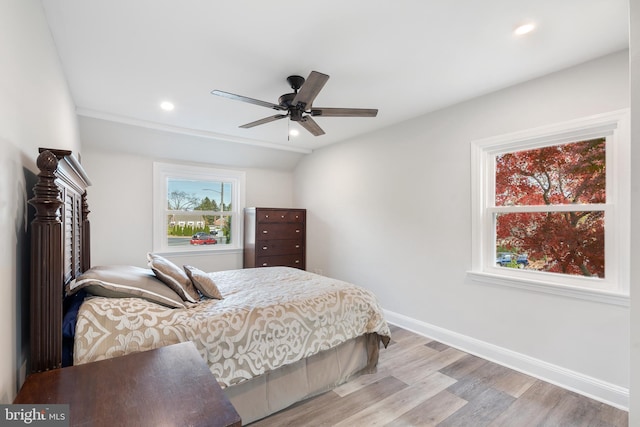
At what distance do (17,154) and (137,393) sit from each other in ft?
3.48

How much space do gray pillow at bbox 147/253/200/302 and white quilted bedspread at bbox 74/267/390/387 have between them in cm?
10

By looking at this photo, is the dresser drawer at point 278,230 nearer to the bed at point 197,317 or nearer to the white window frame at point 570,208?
the bed at point 197,317

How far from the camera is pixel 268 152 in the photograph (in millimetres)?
4898

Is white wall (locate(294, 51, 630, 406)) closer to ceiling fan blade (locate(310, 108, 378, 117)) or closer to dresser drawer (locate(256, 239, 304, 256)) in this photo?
dresser drawer (locate(256, 239, 304, 256))

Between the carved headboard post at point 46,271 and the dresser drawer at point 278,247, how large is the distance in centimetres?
340

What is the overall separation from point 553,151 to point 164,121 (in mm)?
4097

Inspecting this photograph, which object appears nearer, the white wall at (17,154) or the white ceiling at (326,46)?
the white wall at (17,154)

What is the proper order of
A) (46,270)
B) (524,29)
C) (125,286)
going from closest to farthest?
(46,270) → (125,286) → (524,29)

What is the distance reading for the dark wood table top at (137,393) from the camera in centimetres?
89

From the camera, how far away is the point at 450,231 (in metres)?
3.09

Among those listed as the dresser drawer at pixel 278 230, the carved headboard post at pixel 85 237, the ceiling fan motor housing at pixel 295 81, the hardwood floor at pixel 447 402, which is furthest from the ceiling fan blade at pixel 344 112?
the dresser drawer at pixel 278 230

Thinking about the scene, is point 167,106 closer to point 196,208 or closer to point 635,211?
point 196,208

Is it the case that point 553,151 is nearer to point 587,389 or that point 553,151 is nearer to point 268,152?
point 587,389

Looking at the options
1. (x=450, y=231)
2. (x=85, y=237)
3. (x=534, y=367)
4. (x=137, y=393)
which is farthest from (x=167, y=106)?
(x=534, y=367)
